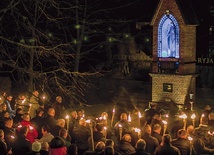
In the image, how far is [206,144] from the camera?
11.8m

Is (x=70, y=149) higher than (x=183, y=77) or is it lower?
lower

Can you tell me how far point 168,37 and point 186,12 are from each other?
1.33 metres

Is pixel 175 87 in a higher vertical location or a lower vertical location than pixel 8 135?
higher

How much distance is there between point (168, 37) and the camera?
21.0 m

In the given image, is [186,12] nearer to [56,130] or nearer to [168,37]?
[168,37]

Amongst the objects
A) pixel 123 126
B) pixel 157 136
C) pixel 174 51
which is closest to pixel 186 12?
pixel 174 51

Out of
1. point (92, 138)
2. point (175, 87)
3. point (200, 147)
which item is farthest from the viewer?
point (175, 87)

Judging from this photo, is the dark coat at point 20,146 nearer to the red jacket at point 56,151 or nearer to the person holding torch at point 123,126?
the red jacket at point 56,151

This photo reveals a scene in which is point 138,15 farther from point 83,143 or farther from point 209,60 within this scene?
point 83,143

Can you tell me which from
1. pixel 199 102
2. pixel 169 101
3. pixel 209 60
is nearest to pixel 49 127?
pixel 169 101

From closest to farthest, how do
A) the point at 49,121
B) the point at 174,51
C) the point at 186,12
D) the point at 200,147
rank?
the point at 200,147, the point at 49,121, the point at 186,12, the point at 174,51

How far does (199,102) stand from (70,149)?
45.0 ft

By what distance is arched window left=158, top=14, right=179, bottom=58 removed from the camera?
20.7 m

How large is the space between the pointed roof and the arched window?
43 cm
